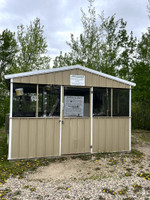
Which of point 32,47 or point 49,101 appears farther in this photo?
point 32,47

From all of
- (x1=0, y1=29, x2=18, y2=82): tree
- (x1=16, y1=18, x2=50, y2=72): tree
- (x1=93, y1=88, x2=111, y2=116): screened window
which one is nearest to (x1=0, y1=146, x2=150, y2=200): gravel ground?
(x1=93, y1=88, x2=111, y2=116): screened window

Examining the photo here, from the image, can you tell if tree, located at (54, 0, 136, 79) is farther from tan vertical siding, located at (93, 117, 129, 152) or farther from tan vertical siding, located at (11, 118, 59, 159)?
tan vertical siding, located at (11, 118, 59, 159)

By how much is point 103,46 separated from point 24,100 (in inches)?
290

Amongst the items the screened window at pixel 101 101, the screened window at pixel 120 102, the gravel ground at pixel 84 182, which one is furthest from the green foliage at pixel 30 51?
the gravel ground at pixel 84 182

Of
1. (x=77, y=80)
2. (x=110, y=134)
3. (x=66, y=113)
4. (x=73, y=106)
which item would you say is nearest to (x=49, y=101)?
(x=66, y=113)

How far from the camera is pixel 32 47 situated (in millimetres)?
11312

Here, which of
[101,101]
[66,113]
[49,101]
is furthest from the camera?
[101,101]

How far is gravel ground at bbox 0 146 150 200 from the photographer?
3.20 metres

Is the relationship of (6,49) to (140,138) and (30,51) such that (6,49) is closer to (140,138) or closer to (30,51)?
(30,51)

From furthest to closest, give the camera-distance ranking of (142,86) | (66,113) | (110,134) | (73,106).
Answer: (142,86), (110,134), (73,106), (66,113)

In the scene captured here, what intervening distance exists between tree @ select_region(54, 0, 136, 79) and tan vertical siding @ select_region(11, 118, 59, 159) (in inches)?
251

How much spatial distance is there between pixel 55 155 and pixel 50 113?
124 centimetres

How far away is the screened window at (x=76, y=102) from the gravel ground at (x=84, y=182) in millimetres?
1396

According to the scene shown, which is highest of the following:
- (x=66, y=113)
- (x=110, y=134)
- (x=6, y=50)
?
(x=6, y=50)
